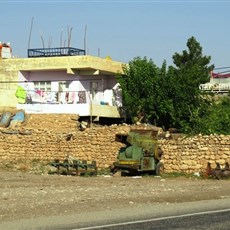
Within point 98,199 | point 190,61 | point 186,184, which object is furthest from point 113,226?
point 190,61

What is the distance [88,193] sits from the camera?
20531 mm

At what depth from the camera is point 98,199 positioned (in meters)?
18.9

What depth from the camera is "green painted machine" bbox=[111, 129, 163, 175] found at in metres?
29.1

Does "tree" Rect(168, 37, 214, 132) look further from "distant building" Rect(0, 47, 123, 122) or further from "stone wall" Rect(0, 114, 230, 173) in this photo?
"stone wall" Rect(0, 114, 230, 173)

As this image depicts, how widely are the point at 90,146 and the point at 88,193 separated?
15.5m

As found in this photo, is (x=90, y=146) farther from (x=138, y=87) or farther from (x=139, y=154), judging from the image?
(x=138, y=87)

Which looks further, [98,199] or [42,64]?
[42,64]

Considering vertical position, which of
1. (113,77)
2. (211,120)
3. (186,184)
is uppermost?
(113,77)

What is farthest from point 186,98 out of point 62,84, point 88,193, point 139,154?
point 88,193

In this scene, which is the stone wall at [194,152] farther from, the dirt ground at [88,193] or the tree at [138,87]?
the tree at [138,87]

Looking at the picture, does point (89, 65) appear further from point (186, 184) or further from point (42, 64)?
point (186, 184)

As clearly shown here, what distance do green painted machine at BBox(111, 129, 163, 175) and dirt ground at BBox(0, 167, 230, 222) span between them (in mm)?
700

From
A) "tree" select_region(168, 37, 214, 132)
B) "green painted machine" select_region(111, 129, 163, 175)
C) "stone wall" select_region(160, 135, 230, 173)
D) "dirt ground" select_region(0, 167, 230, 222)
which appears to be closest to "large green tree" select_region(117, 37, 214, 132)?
"tree" select_region(168, 37, 214, 132)

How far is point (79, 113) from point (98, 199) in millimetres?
25801
